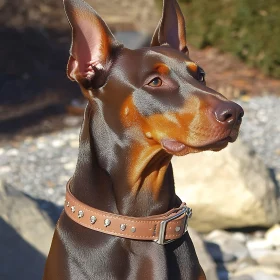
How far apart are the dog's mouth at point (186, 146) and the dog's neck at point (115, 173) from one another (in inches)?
5.1

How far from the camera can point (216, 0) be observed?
39.7 feet

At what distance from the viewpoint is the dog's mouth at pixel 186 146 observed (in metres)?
2.98

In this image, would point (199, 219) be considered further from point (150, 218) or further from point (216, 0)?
point (216, 0)

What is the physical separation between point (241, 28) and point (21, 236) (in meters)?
7.96

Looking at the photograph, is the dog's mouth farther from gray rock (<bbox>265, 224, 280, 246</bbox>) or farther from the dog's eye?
gray rock (<bbox>265, 224, 280, 246</bbox>)

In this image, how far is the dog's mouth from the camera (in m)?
2.98

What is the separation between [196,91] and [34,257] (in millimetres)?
2156

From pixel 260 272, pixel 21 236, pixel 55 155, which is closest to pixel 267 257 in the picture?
pixel 260 272

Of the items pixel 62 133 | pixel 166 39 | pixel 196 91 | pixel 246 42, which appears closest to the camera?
pixel 196 91

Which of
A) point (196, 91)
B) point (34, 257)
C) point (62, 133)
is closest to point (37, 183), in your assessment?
point (62, 133)

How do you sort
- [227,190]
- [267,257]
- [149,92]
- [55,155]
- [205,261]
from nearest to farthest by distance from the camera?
[149,92]
[205,261]
[267,257]
[227,190]
[55,155]

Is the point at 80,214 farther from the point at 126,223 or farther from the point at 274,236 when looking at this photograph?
the point at 274,236

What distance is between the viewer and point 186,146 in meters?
3.03

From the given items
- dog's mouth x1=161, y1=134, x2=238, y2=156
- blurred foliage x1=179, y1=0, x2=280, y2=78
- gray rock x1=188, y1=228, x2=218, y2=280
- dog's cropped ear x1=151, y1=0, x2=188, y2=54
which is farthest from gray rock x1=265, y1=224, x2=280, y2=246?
blurred foliage x1=179, y1=0, x2=280, y2=78
